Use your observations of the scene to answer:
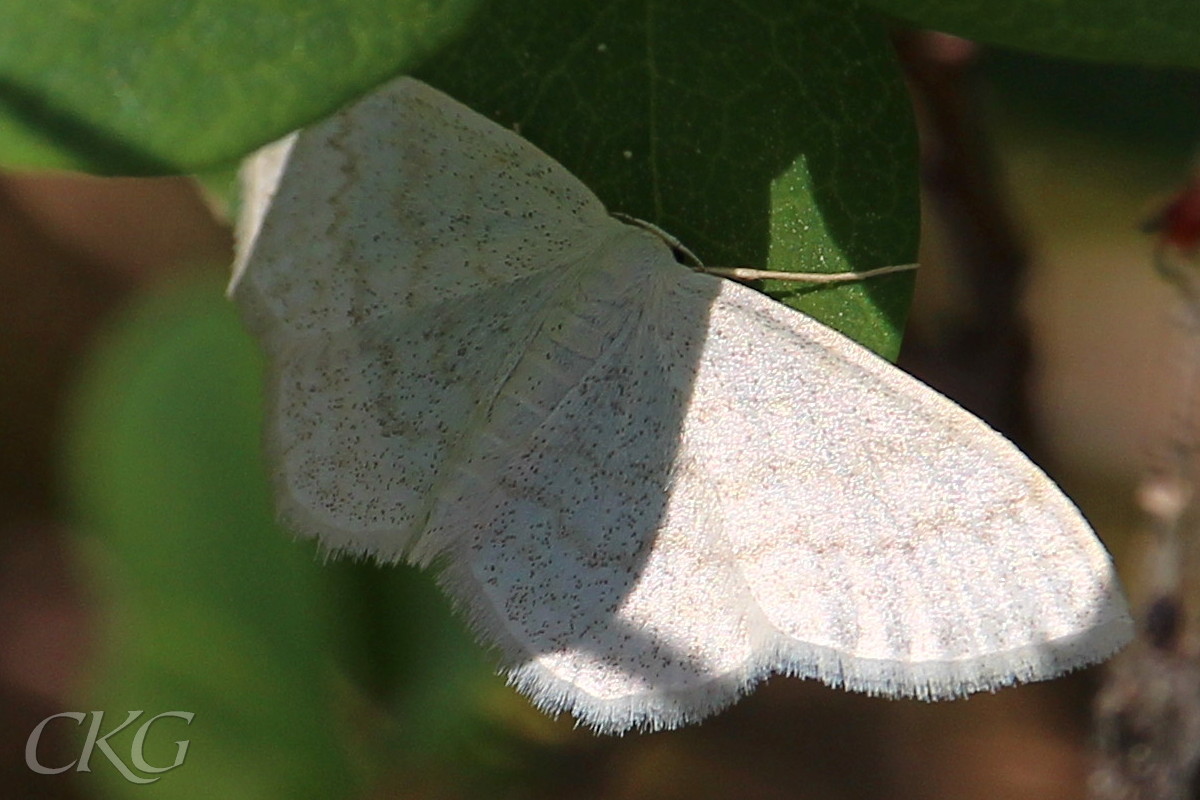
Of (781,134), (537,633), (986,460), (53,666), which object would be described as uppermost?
(781,134)

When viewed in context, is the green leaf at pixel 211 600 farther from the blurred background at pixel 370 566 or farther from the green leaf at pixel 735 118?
the green leaf at pixel 735 118

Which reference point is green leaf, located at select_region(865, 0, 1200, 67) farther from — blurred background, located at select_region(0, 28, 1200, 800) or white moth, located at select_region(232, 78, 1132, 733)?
blurred background, located at select_region(0, 28, 1200, 800)

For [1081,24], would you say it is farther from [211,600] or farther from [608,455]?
[211,600]

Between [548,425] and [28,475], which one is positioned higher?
[548,425]

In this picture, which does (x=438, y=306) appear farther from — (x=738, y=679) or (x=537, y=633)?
(x=738, y=679)

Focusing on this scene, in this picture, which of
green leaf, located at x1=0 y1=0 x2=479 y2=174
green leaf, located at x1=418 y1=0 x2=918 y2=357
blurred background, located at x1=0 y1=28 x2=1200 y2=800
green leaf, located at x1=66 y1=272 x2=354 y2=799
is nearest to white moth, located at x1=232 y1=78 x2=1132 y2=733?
green leaf, located at x1=418 y1=0 x2=918 y2=357

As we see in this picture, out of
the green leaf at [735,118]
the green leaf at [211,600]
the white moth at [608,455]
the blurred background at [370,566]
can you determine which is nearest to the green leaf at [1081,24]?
the green leaf at [735,118]

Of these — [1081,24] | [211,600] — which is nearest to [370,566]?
[211,600]

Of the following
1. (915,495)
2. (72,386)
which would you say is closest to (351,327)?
(915,495)
